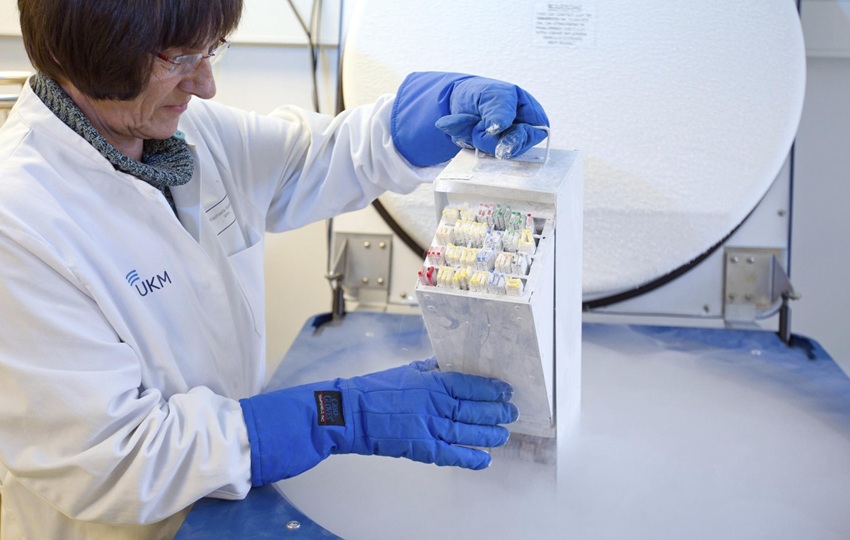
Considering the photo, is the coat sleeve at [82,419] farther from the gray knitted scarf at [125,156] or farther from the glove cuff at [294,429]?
the gray knitted scarf at [125,156]

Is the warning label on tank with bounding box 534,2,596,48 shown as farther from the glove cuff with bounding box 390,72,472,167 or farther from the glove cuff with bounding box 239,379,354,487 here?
the glove cuff with bounding box 239,379,354,487

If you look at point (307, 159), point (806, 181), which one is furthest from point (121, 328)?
point (806, 181)

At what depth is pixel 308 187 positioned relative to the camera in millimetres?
1392

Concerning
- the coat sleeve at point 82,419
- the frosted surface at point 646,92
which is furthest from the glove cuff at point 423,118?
the coat sleeve at point 82,419

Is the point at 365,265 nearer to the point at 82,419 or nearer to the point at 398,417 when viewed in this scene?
the point at 398,417

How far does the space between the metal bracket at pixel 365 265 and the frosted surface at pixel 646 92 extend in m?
0.34

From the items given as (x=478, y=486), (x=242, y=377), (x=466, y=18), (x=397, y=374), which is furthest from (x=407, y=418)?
(x=466, y=18)

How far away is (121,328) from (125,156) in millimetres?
227

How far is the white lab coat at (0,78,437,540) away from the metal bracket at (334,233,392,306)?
0.37m

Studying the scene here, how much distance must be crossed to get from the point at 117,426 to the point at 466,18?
3.16ft

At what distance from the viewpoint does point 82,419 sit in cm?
92

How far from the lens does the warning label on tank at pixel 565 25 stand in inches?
58.7

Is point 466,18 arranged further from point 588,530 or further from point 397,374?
point 588,530

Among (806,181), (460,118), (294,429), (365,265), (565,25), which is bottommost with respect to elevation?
(294,429)
